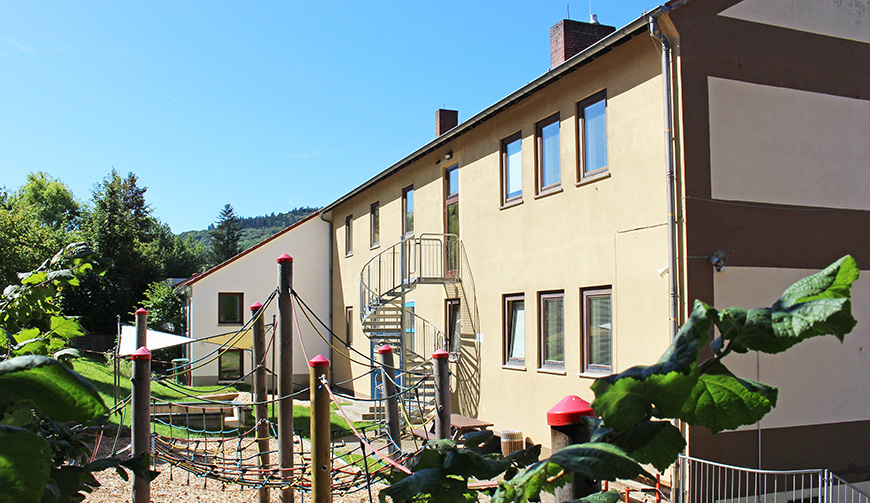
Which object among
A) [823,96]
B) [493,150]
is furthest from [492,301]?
[823,96]

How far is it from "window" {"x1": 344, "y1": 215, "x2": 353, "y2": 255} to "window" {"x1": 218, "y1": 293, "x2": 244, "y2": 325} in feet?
13.5

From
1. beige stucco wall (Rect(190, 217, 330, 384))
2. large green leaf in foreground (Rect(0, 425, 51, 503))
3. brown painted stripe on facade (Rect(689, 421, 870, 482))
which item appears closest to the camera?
large green leaf in foreground (Rect(0, 425, 51, 503))

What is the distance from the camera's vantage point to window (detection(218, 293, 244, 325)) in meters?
25.1

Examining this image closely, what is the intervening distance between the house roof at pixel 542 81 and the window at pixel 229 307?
8.18 m

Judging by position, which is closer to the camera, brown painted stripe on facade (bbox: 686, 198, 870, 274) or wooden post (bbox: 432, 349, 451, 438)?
wooden post (bbox: 432, 349, 451, 438)

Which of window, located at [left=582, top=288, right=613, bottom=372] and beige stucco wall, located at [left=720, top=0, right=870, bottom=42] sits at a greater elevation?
beige stucco wall, located at [left=720, top=0, right=870, bottom=42]

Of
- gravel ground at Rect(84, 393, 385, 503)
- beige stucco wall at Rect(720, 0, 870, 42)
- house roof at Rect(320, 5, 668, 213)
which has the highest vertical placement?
beige stucco wall at Rect(720, 0, 870, 42)

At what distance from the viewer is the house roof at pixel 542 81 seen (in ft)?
33.4

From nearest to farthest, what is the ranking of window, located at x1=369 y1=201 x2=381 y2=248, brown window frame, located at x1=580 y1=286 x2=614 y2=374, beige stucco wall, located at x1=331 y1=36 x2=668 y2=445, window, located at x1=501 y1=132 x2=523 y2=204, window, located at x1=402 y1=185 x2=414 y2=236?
beige stucco wall, located at x1=331 y1=36 x2=668 y2=445
brown window frame, located at x1=580 y1=286 x2=614 y2=374
window, located at x1=501 y1=132 x2=523 y2=204
window, located at x1=402 y1=185 x2=414 y2=236
window, located at x1=369 y1=201 x2=381 y2=248

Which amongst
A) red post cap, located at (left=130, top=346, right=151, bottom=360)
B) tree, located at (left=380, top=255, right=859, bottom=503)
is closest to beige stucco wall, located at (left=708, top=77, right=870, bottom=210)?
red post cap, located at (left=130, top=346, right=151, bottom=360)

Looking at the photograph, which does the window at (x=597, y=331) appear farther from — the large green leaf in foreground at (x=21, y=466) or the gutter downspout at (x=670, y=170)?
the large green leaf in foreground at (x=21, y=466)

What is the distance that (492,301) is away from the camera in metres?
14.7

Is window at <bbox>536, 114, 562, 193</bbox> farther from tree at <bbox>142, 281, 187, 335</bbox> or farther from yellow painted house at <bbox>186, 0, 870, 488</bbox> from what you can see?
tree at <bbox>142, 281, 187, 335</bbox>

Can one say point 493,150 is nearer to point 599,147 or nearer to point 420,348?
point 599,147
